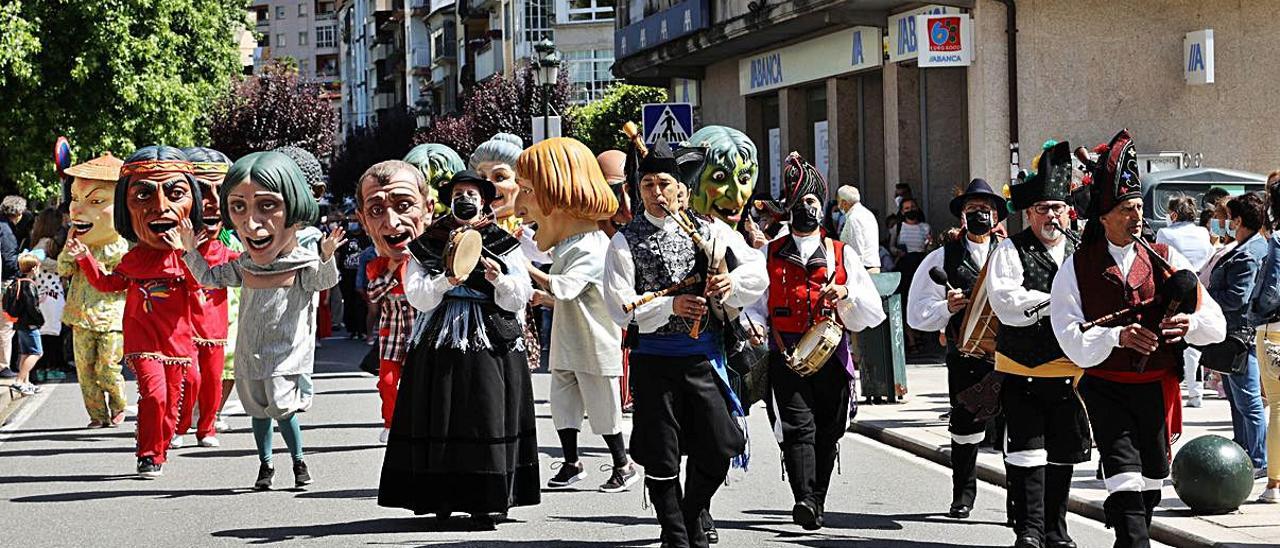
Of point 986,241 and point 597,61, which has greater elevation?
point 597,61

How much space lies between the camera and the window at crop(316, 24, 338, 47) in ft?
488

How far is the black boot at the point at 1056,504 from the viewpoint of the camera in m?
7.95

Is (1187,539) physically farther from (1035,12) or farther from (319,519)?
(1035,12)

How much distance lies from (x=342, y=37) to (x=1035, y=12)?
114156mm

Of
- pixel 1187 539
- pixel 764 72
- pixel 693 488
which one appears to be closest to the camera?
pixel 693 488

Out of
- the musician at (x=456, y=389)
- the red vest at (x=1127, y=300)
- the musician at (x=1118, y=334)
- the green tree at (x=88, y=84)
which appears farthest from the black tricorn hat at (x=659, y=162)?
the green tree at (x=88, y=84)

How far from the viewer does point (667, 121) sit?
20.0 m

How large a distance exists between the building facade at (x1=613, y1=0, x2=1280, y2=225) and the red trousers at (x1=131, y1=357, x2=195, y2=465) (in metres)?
12.3

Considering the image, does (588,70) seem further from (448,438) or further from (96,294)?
(448,438)

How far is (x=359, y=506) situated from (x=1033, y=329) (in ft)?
13.1

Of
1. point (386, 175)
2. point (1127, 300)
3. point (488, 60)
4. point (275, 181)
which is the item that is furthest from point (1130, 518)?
point (488, 60)

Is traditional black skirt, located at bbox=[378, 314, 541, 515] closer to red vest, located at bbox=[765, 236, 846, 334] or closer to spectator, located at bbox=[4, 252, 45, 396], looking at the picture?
red vest, located at bbox=[765, 236, 846, 334]

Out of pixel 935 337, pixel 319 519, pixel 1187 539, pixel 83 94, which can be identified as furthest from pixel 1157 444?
pixel 83 94

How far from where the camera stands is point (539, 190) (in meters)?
9.47
